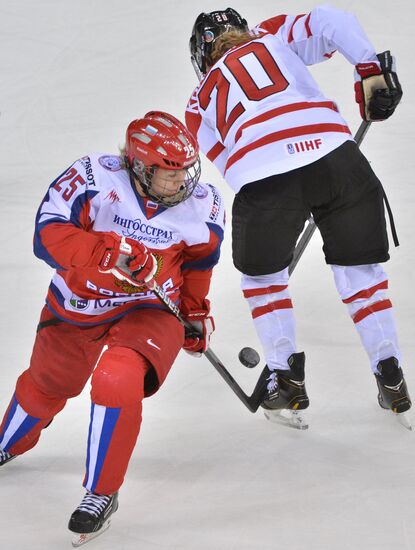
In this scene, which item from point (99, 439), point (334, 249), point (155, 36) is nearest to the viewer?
point (99, 439)

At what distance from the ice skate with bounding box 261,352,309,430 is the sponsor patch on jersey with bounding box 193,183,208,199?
620mm

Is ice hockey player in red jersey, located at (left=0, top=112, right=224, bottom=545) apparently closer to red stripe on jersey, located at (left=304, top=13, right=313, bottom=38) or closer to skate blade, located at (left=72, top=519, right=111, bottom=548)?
skate blade, located at (left=72, top=519, right=111, bottom=548)

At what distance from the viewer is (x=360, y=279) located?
3.45 metres

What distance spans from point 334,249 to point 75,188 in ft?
2.78

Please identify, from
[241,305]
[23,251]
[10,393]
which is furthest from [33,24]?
[10,393]

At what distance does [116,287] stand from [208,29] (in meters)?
0.92

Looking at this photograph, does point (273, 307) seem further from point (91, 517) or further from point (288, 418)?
point (91, 517)

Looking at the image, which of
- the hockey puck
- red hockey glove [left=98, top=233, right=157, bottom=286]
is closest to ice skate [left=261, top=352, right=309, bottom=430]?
the hockey puck

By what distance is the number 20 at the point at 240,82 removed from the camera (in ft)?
11.0

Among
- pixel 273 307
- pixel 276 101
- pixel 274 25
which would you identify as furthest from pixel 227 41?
pixel 273 307

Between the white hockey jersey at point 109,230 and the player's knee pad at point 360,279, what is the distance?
0.43 metres

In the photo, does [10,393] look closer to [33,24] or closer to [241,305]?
[241,305]

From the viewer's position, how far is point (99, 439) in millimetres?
2902

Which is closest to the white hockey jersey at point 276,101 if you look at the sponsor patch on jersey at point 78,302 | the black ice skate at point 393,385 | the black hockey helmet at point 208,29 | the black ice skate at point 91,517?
the black hockey helmet at point 208,29
